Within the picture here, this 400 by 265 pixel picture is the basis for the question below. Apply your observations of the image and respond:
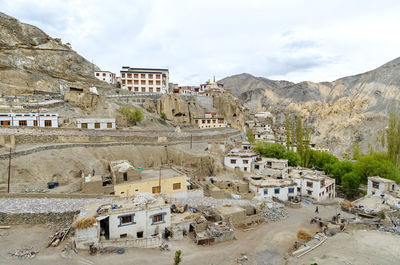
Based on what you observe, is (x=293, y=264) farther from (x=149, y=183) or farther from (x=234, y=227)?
(x=149, y=183)

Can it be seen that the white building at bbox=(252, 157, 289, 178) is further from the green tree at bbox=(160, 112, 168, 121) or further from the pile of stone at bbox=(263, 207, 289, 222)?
the green tree at bbox=(160, 112, 168, 121)

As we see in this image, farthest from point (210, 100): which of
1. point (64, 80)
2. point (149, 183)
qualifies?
point (149, 183)

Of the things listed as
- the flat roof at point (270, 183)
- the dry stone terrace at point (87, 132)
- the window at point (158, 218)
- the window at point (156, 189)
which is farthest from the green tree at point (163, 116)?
the window at point (158, 218)

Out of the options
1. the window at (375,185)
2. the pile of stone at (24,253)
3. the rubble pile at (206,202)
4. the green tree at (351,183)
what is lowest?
the green tree at (351,183)

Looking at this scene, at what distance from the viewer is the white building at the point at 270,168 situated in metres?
39.7

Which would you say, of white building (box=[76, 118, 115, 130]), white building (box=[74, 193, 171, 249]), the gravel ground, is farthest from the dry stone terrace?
white building (box=[74, 193, 171, 249])

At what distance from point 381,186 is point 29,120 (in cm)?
5441

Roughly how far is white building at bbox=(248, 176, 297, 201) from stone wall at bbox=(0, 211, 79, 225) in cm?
2299

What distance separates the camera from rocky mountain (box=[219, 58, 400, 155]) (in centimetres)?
8888

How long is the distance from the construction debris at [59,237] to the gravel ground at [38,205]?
6.53ft

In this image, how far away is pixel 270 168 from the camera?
4147cm

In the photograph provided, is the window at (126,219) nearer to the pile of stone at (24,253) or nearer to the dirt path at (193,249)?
the dirt path at (193,249)

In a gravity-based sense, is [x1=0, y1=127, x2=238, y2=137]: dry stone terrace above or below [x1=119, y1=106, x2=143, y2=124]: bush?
below

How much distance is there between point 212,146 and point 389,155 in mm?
34857
